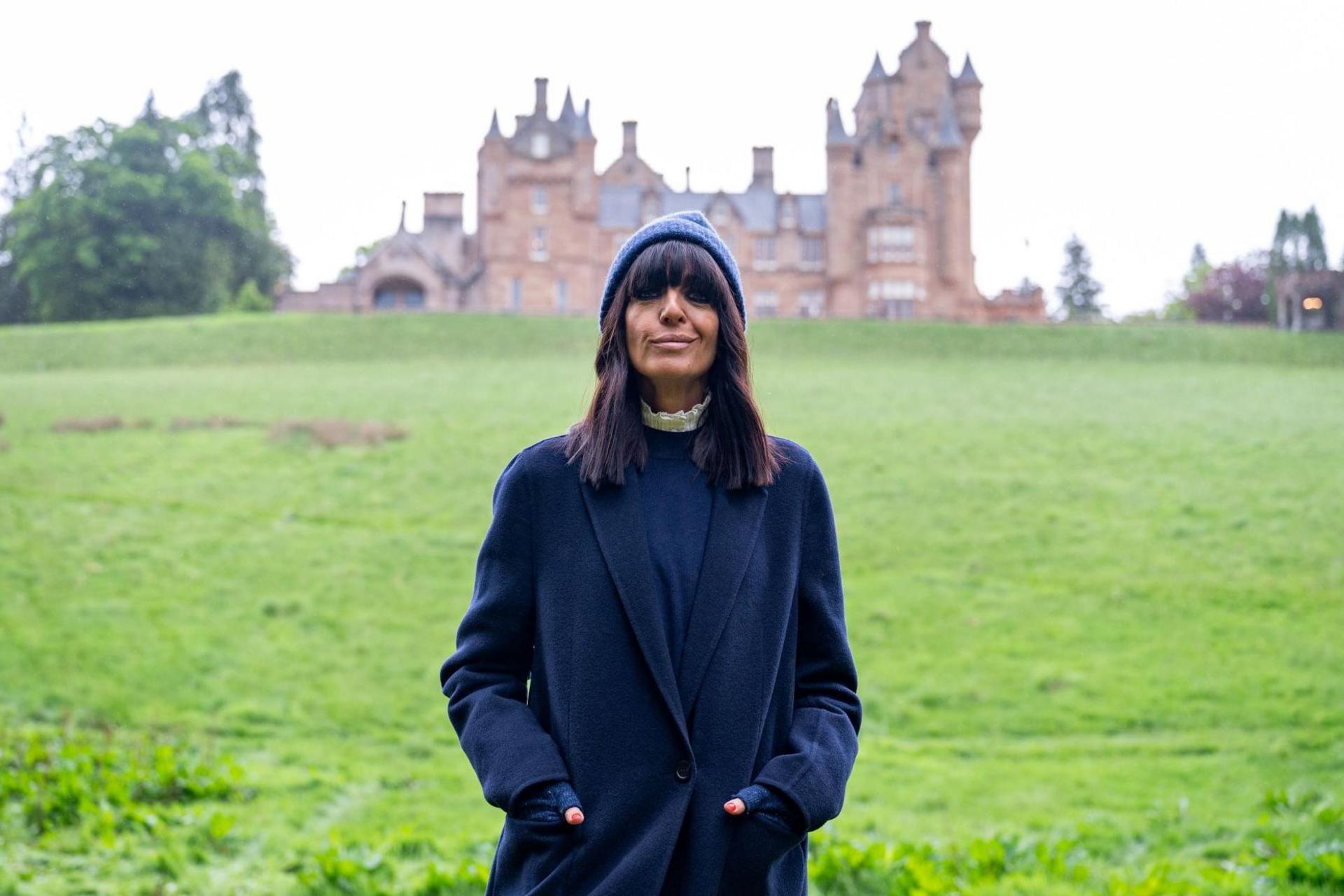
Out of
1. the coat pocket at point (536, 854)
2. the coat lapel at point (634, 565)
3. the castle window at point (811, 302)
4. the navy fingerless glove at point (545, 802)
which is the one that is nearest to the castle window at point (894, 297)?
the castle window at point (811, 302)

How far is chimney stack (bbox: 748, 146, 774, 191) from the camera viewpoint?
73.6 m

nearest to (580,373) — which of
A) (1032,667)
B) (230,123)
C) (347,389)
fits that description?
(347,389)

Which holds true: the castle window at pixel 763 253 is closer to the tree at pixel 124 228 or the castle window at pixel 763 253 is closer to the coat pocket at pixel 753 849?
the tree at pixel 124 228

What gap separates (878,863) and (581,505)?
14.4 ft

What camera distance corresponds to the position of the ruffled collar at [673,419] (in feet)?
10.5

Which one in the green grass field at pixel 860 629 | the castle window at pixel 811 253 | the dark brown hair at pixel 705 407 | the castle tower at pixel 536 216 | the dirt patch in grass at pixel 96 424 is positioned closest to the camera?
the dark brown hair at pixel 705 407

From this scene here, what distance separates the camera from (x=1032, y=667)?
13.8 meters

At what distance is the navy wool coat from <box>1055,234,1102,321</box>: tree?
9594 centimetres

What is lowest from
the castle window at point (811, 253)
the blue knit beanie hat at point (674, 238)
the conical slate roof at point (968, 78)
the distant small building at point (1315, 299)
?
the blue knit beanie hat at point (674, 238)

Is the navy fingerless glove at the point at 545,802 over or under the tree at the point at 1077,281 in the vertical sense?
under

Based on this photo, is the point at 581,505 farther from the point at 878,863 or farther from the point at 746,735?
the point at 878,863

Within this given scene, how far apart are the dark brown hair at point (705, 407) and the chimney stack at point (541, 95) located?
224 ft

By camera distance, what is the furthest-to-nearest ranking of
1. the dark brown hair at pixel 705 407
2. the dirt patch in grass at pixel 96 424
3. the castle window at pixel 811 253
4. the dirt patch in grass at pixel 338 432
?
the castle window at pixel 811 253 < the dirt patch in grass at pixel 96 424 < the dirt patch in grass at pixel 338 432 < the dark brown hair at pixel 705 407

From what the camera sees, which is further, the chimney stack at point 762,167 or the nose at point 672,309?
the chimney stack at point 762,167
